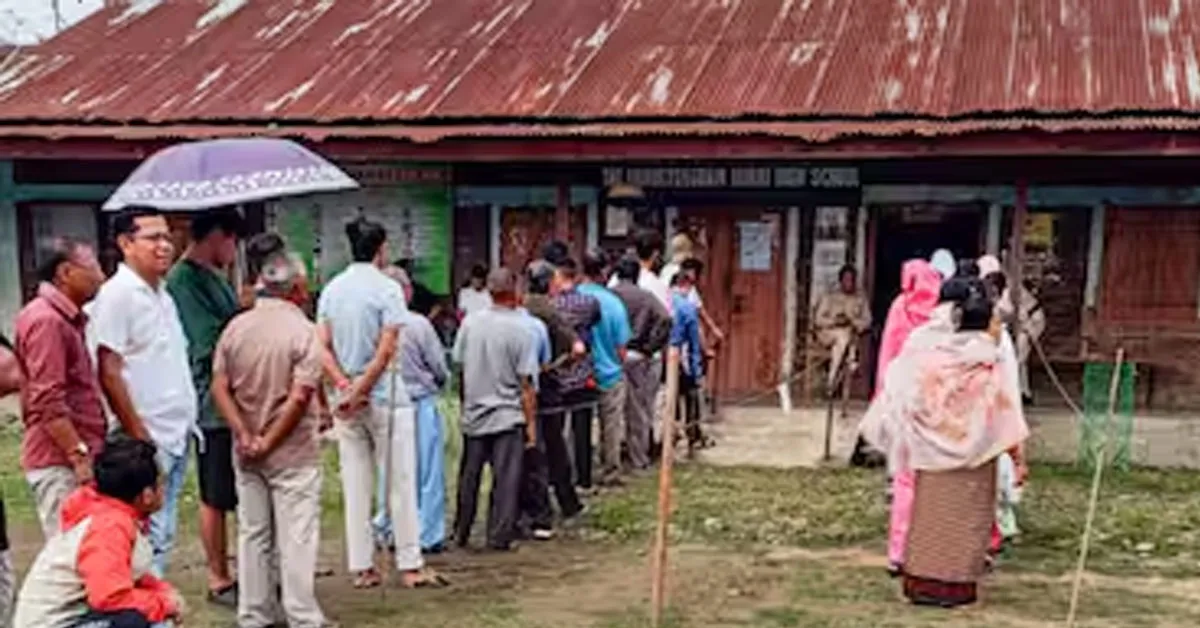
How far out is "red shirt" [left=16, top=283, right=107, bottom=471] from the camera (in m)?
4.36

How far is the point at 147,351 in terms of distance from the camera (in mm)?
4832

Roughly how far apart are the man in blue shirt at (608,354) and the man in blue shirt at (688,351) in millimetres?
762

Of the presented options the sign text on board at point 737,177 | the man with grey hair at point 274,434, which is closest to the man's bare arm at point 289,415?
the man with grey hair at point 274,434

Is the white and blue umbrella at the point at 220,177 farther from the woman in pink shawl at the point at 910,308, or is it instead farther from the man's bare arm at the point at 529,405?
the woman in pink shawl at the point at 910,308

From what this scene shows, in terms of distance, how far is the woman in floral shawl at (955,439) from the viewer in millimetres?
5758

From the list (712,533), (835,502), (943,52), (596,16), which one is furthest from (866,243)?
(712,533)

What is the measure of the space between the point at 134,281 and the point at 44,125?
27.8ft

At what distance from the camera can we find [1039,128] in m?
9.60

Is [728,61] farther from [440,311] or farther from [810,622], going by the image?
[810,622]

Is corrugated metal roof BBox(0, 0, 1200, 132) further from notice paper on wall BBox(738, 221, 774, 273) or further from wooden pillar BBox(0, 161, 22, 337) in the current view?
notice paper on wall BBox(738, 221, 774, 273)

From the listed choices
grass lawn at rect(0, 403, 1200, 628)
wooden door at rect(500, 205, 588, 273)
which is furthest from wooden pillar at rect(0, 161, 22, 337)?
grass lawn at rect(0, 403, 1200, 628)

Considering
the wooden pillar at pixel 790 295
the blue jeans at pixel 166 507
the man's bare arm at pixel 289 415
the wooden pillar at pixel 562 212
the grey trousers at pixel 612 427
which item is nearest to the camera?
the man's bare arm at pixel 289 415

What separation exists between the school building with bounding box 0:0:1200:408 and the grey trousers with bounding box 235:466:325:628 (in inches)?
241

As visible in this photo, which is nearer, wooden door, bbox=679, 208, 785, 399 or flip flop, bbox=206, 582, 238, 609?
flip flop, bbox=206, 582, 238, 609
